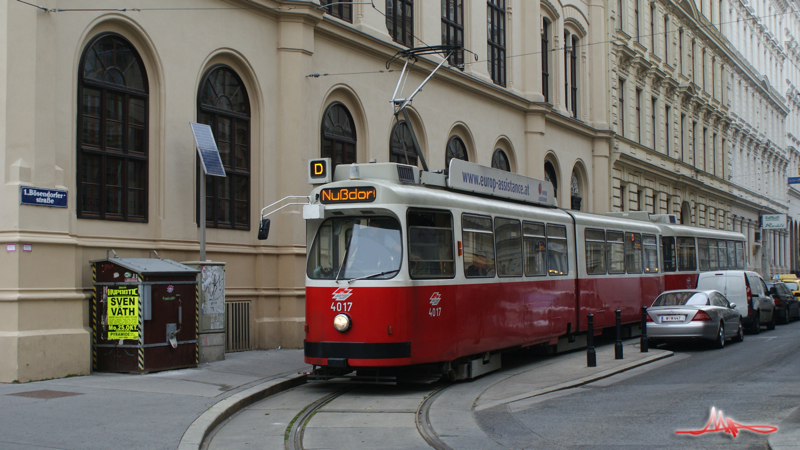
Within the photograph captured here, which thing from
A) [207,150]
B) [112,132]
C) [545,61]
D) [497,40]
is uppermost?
[545,61]

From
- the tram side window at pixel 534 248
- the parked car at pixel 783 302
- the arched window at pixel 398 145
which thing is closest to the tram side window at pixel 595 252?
the tram side window at pixel 534 248

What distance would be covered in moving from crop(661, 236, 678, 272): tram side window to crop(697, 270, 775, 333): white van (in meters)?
2.22

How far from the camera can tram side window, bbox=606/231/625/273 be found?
63.5ft

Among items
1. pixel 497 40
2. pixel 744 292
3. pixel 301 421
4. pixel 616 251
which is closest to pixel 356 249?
pixel 301 421

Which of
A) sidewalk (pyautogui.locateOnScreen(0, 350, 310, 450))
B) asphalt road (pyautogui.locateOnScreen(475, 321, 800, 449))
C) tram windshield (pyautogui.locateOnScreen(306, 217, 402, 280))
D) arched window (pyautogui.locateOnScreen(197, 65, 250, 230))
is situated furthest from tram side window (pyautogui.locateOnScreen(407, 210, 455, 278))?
arched window (pyautogui.locateOnScreen(197, 65, 250, 230))

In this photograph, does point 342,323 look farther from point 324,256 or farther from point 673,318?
point 673,318

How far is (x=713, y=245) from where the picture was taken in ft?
94.6

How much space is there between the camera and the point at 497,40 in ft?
92.1

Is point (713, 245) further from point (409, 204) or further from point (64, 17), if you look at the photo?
point (64, 17)

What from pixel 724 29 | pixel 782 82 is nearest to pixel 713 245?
pixel 724 29

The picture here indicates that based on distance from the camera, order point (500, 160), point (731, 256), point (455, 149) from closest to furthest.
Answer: point (455, 149), point (500, 160), point (731, 256)

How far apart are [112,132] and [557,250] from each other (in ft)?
28.8

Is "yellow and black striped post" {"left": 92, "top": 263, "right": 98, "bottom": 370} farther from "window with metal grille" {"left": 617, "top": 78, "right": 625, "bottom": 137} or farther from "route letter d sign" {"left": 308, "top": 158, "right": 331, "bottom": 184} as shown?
"window with metal grille" {"left": 617, "top": 78, "right": 625, "bottom": 137}

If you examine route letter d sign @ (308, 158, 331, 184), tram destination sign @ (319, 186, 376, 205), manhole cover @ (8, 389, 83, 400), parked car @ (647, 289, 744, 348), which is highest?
route letter d sign @ (308, 158, 331, 184)
